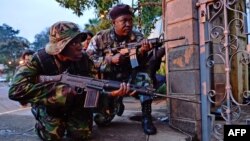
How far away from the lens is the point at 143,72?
3.57 metres

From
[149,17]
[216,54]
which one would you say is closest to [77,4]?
[149,17]

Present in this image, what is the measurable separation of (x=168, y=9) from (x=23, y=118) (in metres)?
2.37

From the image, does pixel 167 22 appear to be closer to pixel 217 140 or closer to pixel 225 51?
pixel 225 51

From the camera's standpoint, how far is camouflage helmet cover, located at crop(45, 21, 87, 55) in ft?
9.28

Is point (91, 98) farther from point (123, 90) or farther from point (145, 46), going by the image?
point (145, 46)

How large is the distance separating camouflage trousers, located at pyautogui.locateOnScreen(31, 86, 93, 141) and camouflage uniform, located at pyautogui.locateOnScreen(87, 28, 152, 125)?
1.79 ft

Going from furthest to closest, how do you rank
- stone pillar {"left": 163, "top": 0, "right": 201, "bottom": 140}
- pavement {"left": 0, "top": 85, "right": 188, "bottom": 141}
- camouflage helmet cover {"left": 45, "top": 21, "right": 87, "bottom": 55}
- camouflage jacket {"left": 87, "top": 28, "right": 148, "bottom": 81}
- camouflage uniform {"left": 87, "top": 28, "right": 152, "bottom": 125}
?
camouflage jacket {"left": 87, "top": 28, "right": 148, "bottom": 81} → camouflage uniform {"left": 87, "top": 28, "right": 152, "bottom": 125} → stone pillar {"left": 163, "top": 0, "right": 201, "bottom": 140} → pavement {"left": 0, "top": 85, "right": 188, "bottom": 141} → camouflage helmet cover {"left": 45, "top": 21, "right": 87, "bottom": 55}

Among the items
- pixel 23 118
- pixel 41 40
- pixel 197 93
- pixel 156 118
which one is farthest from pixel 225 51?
pixel 41 40

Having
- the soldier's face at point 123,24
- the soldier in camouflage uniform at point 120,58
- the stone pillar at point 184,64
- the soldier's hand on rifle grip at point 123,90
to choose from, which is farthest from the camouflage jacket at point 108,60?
the soldier's hand on rifle grip at point 123,90

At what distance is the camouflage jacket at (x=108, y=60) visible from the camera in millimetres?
3689

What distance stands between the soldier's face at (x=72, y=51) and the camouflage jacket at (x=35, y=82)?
0.12m

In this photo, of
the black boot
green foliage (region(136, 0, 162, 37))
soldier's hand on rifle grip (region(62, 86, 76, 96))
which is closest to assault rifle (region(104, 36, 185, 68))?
the black boot

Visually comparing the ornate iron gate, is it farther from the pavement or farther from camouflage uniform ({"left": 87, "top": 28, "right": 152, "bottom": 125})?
camouflage uniform ({"left": 87, "top": 28, "right": 152, "bottom": 125})

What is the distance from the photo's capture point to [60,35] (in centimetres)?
285
